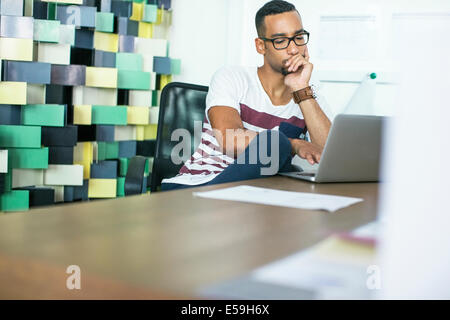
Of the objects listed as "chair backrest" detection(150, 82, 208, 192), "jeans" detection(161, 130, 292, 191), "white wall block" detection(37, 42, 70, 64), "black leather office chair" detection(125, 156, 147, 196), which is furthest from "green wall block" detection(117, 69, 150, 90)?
"jeans" detection(161, 130, 292, 191)

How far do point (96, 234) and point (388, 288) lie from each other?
360 millimetres

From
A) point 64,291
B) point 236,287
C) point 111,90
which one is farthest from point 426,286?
point 111,90

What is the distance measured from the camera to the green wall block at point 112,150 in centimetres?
336

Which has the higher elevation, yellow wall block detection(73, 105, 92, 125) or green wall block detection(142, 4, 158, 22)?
green wall block detection(142, 4, 158, 22)

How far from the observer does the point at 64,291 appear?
1.67 ft

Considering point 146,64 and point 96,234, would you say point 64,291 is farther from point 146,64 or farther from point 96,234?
point 146,64

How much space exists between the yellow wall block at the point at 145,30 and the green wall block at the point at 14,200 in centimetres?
122

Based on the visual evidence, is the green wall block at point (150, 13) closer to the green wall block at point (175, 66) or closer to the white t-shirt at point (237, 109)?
the green wall block at point (175, 66)

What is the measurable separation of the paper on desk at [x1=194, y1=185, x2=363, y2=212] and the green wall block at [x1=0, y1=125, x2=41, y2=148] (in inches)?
82.6

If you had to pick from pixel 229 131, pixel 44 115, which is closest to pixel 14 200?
pixel 44 115

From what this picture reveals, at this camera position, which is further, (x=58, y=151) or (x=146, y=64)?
(x=146, y=64)

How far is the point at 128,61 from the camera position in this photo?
3348mm

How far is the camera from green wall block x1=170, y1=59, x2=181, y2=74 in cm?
354

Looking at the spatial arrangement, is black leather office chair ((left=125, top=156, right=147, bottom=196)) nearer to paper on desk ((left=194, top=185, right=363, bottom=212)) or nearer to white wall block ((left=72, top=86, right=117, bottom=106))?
paper on desk ((left=194, top=185, right=363, bottom=212))
